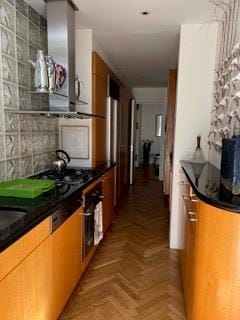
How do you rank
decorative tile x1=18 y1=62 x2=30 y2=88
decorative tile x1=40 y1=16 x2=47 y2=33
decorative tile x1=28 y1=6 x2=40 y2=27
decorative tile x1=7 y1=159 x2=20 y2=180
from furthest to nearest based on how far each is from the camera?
decorative tile x1=40 y1=16 x2=47 y2=33 → decorative tile x1=28 y1=6 x2=40 y2=27 → decorative tile x1=18 y1=62 x2=30 y2=88 → decorative tile x1=7 y1=159 x2=20 y2=180

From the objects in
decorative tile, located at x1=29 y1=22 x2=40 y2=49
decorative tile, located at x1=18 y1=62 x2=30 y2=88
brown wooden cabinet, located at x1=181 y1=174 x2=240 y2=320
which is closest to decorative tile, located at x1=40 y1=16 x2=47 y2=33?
decorative tile, located at x1=29 y1=22 x2=40 y2=49

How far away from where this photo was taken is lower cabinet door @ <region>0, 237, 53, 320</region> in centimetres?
102

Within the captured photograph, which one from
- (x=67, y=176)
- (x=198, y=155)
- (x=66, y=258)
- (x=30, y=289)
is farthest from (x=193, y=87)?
(x=30, y=289)

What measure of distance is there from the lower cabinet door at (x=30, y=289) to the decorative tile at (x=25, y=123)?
3.53ft

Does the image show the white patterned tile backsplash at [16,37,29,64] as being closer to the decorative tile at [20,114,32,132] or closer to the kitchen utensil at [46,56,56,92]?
the kitchen utensil at [46,56,56,92]

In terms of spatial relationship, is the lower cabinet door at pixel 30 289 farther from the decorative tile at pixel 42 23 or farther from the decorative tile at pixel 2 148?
the decorative tile at pixel 42 23

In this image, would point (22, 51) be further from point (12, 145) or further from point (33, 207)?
point (33, 207)

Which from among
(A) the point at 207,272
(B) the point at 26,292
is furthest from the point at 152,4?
(B) the point at 26,292

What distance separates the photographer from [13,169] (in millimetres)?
1927

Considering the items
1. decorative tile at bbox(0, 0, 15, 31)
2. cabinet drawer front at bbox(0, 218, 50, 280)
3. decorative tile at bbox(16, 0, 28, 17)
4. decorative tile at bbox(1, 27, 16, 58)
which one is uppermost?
decorative tile at bbox(16, 0, 28, 17)

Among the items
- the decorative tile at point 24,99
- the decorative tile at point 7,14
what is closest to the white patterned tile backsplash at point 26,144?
the decorative tile at point 24,99

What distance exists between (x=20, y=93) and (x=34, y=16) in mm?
785

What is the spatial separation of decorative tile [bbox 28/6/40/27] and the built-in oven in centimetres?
161

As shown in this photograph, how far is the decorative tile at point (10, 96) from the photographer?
180 cm
